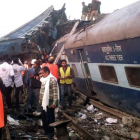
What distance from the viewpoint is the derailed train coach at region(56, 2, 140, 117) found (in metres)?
5.03

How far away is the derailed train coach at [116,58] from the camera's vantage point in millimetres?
5027

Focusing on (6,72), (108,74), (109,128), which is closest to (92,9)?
(6,72)

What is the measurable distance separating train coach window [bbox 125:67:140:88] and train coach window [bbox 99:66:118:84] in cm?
65

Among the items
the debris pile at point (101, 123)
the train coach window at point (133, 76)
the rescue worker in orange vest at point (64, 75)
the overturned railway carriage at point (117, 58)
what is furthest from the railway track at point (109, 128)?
the rescue worker in orange vest at point (64, 75)

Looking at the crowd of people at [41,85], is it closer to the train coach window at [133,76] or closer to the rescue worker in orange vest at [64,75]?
the rescue worker in orange vest at [64,75]

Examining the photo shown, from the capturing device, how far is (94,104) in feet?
27.3

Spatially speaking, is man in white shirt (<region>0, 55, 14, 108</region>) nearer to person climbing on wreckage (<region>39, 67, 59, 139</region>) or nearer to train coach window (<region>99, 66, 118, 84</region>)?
person climbing on wreckage (<region>39, 67, 59, 139</region>)

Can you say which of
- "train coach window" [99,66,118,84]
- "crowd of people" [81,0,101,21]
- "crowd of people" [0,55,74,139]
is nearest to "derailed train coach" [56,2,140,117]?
"train coach window" [99,66,118,84]

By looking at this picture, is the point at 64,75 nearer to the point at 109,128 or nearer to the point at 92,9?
the point at 109,128

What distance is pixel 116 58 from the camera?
561 cm

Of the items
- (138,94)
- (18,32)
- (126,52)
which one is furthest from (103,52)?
(18,32)

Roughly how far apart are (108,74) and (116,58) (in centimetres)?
98

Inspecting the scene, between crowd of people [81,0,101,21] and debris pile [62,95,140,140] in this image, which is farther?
crowd of people [81,0,101,21]

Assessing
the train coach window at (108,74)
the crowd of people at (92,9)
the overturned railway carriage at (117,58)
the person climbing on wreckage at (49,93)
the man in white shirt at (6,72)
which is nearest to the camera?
the person climbing on wreckage at (49,93)
